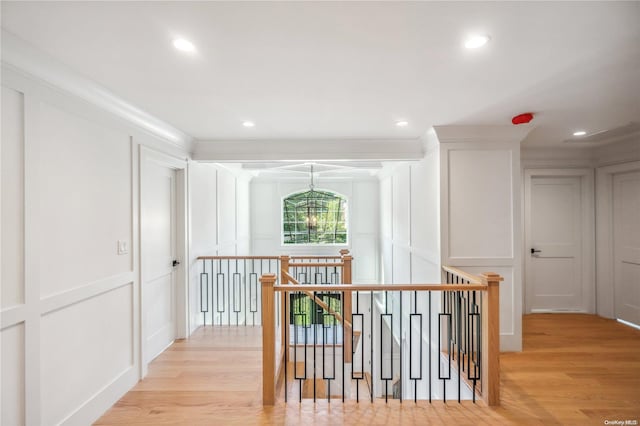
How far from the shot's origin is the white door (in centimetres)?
427

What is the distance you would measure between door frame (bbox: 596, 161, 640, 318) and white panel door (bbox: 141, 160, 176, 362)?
19.0 feet

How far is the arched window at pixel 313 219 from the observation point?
736cm

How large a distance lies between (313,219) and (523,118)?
16.1ft

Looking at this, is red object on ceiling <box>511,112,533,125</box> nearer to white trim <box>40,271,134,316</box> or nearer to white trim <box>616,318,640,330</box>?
white trim <box>616,318,640,330</box>

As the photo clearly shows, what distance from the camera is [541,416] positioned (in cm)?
231

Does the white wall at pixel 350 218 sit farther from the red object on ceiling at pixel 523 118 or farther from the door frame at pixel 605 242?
the red object on ceiling at pixel 523 118

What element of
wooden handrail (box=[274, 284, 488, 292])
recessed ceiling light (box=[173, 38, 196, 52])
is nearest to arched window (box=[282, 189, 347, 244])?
wooden handrail (box=[274, 284, 488, 292])

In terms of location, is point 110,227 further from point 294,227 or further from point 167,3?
point 294,227

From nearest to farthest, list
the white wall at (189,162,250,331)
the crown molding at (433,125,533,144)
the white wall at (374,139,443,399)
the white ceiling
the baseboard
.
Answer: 1. the white ceiling
2. the baseboard
3. the crown molding at (433,125,533,144)
4. the white wall at (374,139,443,399)
5. the white wall at (189,162,250,331)

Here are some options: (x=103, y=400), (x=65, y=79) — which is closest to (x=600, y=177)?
(x=65, y=79)

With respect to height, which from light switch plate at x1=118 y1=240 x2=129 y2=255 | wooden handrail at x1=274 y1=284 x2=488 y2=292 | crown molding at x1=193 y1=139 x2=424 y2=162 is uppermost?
crown molding at x1=193 y1=139 x2=424 y2=162

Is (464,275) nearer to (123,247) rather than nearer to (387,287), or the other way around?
(387,287)

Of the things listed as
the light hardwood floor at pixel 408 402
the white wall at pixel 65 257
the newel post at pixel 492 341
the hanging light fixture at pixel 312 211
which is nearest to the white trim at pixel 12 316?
the white wall at pixel 65 257

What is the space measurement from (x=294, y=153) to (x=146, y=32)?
2497mm
